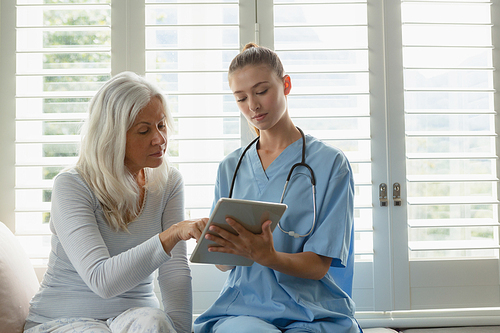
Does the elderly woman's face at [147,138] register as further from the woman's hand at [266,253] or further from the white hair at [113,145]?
the woman's hand at [266,253]

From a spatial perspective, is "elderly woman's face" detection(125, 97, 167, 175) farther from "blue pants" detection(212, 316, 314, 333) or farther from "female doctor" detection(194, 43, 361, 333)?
"blue pants" detection(212, 316, 314, 333)

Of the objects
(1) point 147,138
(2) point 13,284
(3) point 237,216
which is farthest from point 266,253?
(2) point 13,284

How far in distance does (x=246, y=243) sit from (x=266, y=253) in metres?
0.07

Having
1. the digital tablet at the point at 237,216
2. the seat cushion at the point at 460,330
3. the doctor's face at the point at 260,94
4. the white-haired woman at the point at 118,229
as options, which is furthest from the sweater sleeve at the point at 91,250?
the seat cushion at the point at 460,330

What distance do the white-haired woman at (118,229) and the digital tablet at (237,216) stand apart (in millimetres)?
71

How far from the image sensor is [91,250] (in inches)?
44.2

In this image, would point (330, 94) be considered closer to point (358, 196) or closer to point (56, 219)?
point (358, 196)

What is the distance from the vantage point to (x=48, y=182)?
170 centimetres

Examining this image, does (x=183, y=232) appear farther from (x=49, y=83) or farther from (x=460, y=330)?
(x=460, y=330)

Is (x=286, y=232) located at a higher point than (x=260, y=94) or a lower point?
lower

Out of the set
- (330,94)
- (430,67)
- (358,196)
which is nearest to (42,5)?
(330,94)

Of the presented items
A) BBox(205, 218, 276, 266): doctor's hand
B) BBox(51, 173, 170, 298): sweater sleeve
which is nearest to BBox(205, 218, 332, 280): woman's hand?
BBox(205, 218, 276, 266): doctor's hand

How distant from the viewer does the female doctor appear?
1.14 meters

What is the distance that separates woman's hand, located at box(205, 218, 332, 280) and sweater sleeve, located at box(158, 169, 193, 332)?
370 millimetres
